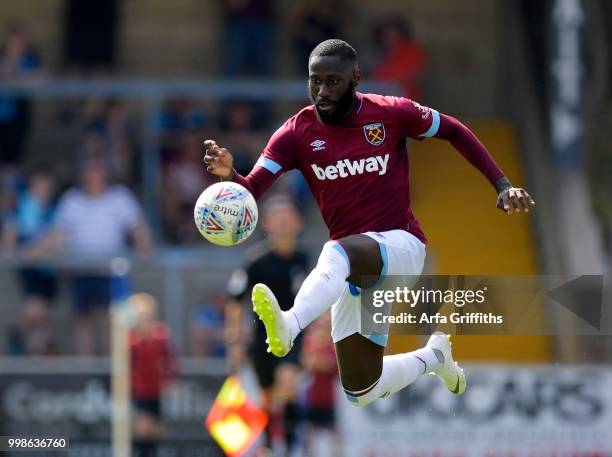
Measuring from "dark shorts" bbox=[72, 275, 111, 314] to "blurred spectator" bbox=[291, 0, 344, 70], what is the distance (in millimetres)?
4094

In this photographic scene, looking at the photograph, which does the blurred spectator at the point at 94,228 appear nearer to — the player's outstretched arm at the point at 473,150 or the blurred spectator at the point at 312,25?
the blurred spectator at the point at 312,25

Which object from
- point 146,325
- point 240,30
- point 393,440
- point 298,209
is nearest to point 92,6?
point 240,30

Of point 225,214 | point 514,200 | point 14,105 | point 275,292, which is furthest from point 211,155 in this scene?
point 14,105

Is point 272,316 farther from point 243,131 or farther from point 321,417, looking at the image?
point 243,131

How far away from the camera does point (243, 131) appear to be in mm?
15758

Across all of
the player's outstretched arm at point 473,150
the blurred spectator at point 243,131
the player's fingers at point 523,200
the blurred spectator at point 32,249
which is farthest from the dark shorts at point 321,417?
the player's fingers at point 523,200

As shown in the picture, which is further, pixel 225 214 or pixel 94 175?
pixel 94 175

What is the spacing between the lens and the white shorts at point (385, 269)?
→ 865 cm

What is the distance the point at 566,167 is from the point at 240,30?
161 inches

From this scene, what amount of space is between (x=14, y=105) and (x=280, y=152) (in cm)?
769

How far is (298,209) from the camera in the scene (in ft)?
50.6

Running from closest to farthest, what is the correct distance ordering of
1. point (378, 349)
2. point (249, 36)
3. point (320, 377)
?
1. point (378, 349)
2. point (320, 377)
3. point (249, 36)

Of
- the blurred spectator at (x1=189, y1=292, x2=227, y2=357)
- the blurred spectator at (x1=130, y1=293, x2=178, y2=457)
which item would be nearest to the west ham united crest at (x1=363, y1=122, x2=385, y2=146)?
the blurred spectator at (x1=130, y1=293, x2=178, y2=457)

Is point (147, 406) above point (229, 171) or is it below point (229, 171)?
below
